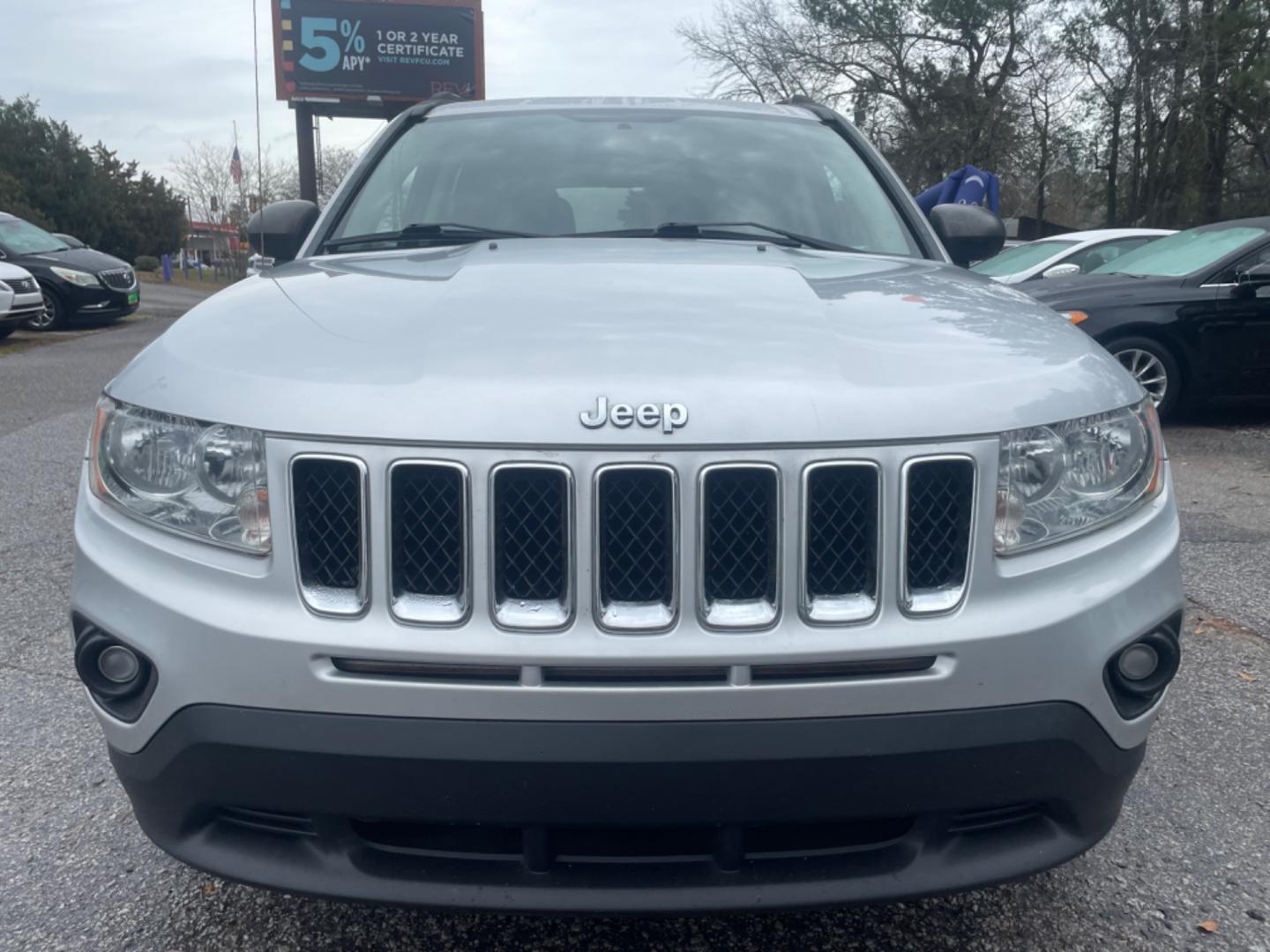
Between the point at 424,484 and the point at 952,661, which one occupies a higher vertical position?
the point at 424,484

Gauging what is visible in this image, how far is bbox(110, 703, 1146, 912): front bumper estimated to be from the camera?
1.66 meters

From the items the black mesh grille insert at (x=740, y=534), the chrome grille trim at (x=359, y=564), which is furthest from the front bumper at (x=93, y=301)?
the black mesh grille insert at (x=740, y=534)

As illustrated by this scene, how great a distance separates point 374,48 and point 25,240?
34.6 ft

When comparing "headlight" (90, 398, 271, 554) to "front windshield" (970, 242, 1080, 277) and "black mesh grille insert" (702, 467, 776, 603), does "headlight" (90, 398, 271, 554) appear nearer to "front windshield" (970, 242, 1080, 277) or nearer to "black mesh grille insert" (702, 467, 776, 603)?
"black mesh grille insert" (702, 467, 776, 603)

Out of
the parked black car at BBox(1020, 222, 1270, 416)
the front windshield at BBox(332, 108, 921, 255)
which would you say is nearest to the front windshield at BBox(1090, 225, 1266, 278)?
the parked black car at BBox(1020, 222, 1270, 416)

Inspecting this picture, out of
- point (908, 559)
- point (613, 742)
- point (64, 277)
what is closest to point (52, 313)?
point (64, 277)

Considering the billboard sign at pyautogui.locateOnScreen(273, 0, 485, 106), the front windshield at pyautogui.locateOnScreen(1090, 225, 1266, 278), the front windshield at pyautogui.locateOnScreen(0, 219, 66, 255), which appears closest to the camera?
the front windshield at pyautogui.locateOnScreen(1090, 225, 1266, 278)

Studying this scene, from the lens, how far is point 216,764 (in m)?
1.72

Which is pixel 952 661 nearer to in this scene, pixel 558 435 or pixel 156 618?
pixel 558 435

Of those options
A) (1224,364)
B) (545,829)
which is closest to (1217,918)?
(545,829)

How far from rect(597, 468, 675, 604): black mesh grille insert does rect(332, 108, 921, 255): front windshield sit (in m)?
1.46

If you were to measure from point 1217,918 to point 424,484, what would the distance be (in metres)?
1.82

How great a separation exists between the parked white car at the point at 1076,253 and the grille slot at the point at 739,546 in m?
8.45

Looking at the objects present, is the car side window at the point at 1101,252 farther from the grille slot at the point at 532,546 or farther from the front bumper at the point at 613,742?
the grille slot at the point at 532,546
